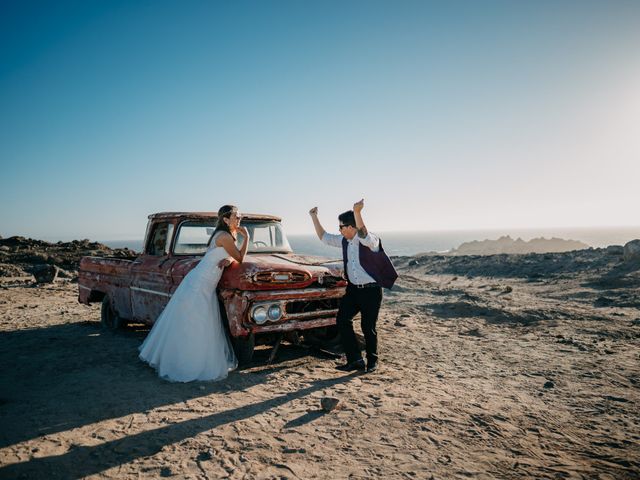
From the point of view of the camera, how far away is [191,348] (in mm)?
4402

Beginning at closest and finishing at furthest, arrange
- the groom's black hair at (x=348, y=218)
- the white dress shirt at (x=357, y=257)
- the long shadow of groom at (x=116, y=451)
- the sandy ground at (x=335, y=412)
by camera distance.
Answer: the long shadow of groom at (x=116, y=451) → the sandy ground at (x=335, y=412) → the white dress shirt at (x=357, y=257) → the groom's black hair at (x=348, y=218)

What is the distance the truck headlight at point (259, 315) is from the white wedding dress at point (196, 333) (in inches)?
18.1

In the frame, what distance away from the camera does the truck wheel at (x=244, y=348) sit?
183 inches

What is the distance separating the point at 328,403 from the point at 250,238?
302 centimetres

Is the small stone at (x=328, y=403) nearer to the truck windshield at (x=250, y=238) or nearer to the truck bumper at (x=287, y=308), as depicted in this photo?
the truck bumper at (x=287, y=308)

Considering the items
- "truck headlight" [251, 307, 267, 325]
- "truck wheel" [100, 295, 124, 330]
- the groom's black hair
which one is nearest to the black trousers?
the groom's black hair

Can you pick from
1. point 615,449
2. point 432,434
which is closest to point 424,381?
point 432,434

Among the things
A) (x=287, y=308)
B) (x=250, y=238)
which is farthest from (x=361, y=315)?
(x=250, y=238)

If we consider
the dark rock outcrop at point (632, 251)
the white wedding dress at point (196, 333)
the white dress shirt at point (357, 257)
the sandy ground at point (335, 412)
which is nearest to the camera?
the sandy ground at point (335, 412)

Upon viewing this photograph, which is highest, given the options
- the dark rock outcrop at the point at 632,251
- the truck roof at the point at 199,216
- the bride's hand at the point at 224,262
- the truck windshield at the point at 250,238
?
the truck roof at the point at 199,216

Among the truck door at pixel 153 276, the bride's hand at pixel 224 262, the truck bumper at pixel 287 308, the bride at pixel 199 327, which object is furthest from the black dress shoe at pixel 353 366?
the truck door at pixel 153 276

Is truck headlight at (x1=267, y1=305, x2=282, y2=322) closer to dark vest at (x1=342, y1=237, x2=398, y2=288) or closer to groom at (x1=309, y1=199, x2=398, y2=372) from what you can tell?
groom at (x1=309, y1=199, x2=398, y2=372)

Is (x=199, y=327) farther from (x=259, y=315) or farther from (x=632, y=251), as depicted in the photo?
(x=632, y=251)

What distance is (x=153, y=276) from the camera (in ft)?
18.4
